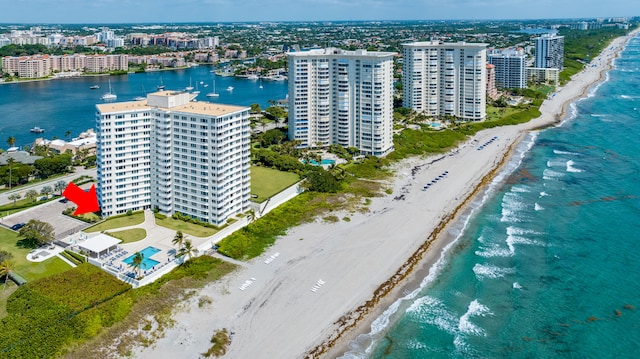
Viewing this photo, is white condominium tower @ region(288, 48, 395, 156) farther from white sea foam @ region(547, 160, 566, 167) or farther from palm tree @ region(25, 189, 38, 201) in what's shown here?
palm tree @ region(25, 189, 38, 201)

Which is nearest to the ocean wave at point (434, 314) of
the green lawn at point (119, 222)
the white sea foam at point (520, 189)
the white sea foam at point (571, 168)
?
the green lawn at point (119, 222)

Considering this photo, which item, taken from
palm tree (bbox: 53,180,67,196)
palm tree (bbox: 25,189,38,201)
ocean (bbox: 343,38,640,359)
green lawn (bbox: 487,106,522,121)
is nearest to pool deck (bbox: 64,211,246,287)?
palm tree (bbox: 25,189,38,201)

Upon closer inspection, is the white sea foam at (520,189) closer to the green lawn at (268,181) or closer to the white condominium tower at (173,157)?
the green lawn at (268,181)

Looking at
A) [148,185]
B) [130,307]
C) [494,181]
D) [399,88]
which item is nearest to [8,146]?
[148,185]

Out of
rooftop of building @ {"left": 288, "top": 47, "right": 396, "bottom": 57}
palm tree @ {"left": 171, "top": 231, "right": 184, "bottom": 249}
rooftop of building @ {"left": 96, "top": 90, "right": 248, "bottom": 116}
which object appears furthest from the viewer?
rooftop of building @ {"left": 288, "top": 47, "right": 396, "bottom": 57}

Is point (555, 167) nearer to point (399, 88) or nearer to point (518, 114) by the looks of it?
point (518, 114)

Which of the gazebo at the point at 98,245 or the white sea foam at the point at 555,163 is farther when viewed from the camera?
the white sea foam at the point at 555,163
